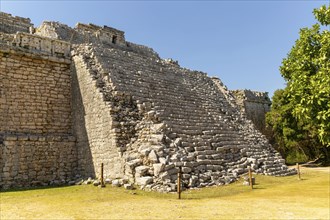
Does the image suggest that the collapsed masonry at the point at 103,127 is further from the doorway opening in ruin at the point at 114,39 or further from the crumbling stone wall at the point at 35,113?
the doorway opening in ruin at the point at 114,39

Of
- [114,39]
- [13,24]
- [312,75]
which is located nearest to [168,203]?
[312,75]

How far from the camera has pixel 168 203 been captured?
823cm

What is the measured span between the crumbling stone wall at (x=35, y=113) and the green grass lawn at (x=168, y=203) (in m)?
1.69

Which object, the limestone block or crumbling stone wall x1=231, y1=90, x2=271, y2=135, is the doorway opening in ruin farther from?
the limestone block

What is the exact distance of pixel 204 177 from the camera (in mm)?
11156

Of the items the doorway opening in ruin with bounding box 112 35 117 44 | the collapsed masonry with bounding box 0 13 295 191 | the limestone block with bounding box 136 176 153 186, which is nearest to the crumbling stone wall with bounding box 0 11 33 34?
the doorway opening in ruin with bounding box 112 35 117 44

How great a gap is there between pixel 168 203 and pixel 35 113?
8.06m

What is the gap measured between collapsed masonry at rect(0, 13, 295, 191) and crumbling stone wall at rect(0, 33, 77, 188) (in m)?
0.04

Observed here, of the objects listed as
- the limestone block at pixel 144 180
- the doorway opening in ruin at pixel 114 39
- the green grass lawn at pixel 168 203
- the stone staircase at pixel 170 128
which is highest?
the doorway opening in ruin at pixel 114 39

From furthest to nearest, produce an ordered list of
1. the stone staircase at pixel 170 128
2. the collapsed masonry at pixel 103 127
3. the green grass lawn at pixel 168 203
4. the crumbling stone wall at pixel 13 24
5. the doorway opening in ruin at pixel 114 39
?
the doorway opening in ruin at pixel 114 39 → the crumbling stone wall at pixel 13 24 → the collapsed masonry at pixel 103 127 → the stone staircase at pixel 170 128 → the green grass lawn at pixel 168 203

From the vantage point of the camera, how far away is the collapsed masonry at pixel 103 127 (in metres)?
11.6

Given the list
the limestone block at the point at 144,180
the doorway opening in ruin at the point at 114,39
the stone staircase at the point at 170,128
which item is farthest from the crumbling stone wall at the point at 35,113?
the doorway opening in ruin at the point at 114,39

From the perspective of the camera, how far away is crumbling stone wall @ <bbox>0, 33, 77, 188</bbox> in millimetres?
12355

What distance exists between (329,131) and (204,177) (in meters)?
4.26
